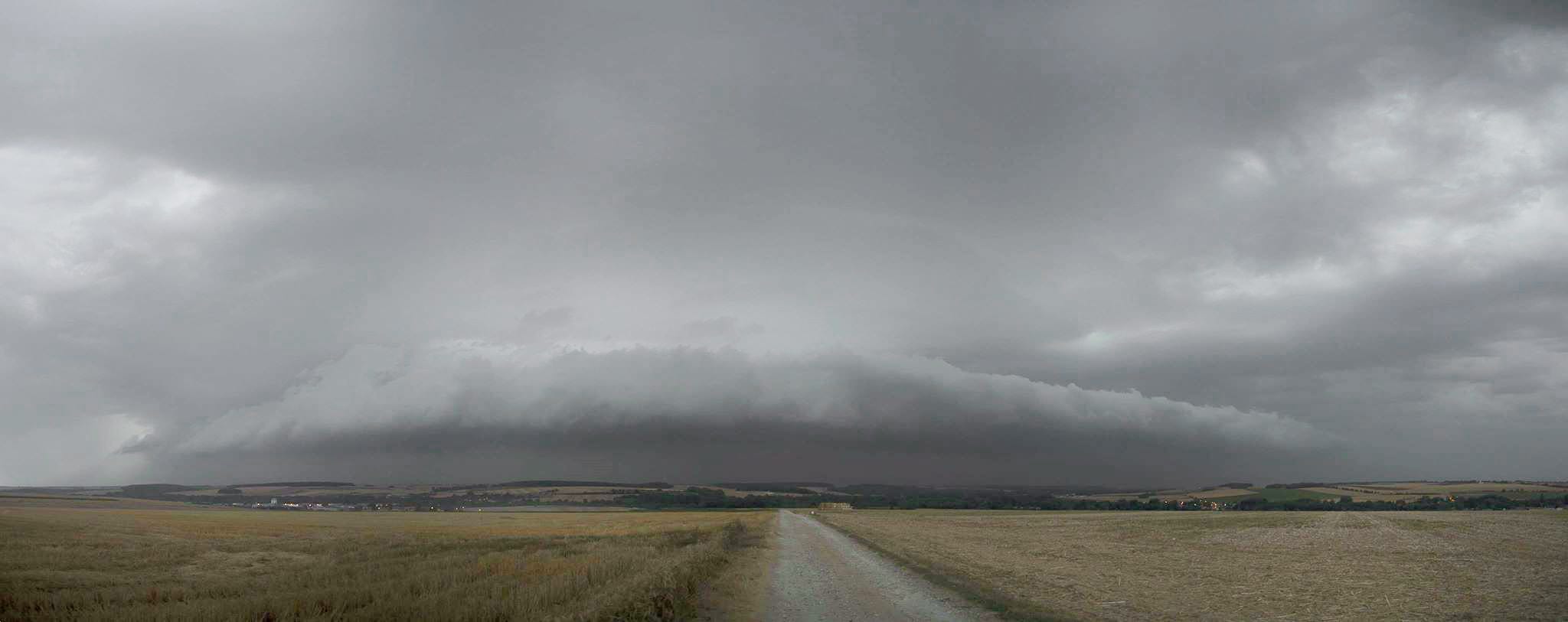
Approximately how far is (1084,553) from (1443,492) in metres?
125

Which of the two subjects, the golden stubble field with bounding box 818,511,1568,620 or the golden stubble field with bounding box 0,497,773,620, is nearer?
the golden stubble field with bounding box 0,497,773,620

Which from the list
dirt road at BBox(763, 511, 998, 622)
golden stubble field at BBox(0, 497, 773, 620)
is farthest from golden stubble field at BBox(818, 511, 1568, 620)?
golden stubble field at BBox(0, 497, 773, 620)

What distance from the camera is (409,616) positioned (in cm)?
1625

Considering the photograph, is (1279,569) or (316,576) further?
(1279,569)

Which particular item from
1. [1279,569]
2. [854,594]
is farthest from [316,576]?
[1279,569]

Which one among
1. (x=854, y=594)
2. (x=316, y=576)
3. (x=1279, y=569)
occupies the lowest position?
(x=1279, y=569)

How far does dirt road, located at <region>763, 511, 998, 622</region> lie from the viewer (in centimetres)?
1897

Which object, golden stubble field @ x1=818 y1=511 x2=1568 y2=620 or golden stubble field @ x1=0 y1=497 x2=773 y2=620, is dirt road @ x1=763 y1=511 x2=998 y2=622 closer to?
golden stubble field @ x1=818 y1=511 x2=1568 y2=620

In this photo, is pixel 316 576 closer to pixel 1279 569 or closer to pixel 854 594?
pixel 854 594

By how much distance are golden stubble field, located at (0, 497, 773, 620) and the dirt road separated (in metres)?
3.07

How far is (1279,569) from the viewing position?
1109 inches

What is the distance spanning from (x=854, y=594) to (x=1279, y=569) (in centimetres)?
1819

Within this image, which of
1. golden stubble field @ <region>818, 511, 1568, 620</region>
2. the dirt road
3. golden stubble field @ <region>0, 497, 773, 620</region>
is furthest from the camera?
golden stubble field @ <region>818, 511, 1568, 620</region>

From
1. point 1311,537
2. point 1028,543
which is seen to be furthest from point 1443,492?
point 1028,543
